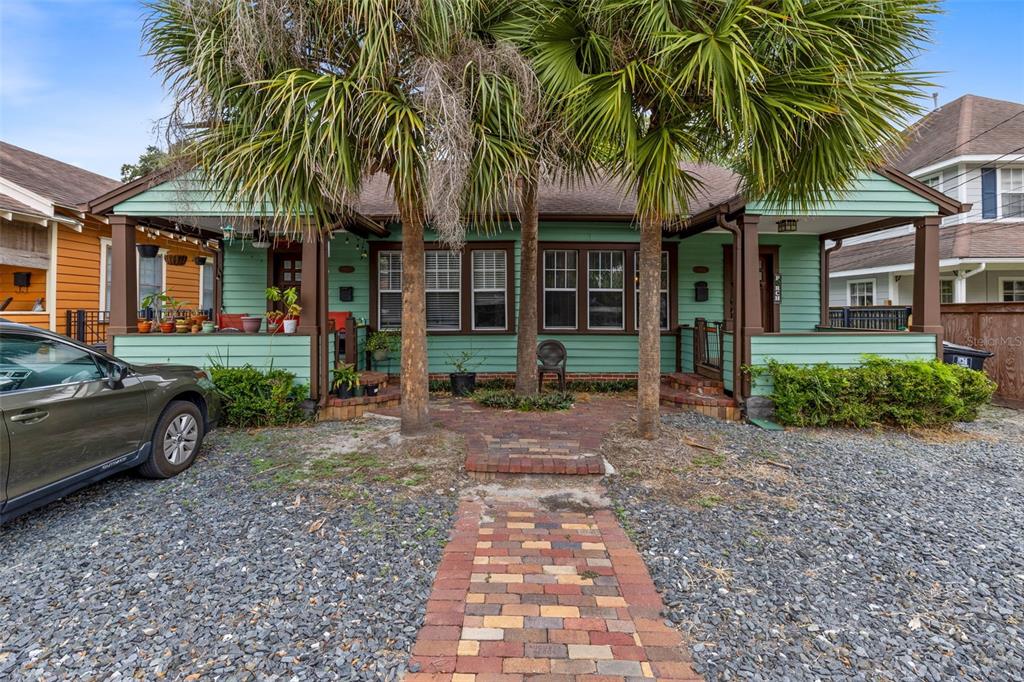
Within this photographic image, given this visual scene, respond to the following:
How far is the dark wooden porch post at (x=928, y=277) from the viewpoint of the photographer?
669 cm

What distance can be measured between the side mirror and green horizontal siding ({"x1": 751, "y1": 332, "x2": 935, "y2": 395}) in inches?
284

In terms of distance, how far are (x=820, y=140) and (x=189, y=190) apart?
698 centimetres

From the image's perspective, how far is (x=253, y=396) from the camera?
239 inches

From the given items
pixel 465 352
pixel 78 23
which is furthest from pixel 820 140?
pixel 78 23

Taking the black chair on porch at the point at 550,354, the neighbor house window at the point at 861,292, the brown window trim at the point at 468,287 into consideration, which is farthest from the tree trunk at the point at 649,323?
the neighbor house window at the point at 861,292

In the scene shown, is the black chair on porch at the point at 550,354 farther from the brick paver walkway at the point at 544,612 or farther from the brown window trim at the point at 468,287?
the brick paver walkway at the point at 544,612

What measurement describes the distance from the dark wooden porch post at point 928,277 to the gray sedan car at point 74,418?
942cm

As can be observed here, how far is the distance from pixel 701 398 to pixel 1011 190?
44.1ft

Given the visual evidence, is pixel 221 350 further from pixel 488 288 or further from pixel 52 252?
pixel 52 252

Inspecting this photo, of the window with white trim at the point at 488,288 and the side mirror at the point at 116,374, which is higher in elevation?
the window with white trim at the point at 488,288

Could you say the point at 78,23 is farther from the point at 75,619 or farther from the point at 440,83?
the point at 75,619

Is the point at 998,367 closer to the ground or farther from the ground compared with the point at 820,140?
closer to the ground

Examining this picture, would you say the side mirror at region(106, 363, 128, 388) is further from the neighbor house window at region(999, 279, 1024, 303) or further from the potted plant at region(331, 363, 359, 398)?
the neighbor house window at region(999, 279, 1024, 303)

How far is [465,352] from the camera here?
8.94 meters
